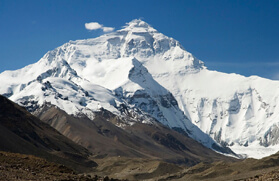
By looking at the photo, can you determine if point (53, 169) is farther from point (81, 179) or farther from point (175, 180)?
point (175, 180)

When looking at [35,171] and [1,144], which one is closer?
[35,171]

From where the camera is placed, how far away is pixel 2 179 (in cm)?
6175

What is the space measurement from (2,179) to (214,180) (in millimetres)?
66255

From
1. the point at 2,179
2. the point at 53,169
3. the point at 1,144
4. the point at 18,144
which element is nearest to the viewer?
the point at 2,179

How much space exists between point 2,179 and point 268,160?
84414 mm

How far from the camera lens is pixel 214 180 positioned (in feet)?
392

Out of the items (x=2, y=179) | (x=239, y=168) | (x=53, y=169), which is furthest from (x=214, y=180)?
(x=2, y=179)

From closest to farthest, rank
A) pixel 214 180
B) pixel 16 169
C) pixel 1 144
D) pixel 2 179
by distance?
pixel 2 179
pixel 16 169
pixel 214 180
pixel 1 144

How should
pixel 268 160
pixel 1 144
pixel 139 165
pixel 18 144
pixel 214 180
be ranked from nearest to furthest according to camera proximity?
1. pixel 214 180
2. pixel 268 160
3. pixel 1 144
4. pixel 18 144
5. pixel 139 165

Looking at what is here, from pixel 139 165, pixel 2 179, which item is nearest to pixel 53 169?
pixel 2 179

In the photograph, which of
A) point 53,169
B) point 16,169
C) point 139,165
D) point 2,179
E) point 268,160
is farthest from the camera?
point 139,165

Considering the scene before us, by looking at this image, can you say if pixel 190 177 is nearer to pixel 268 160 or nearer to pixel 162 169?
pixel 268 160

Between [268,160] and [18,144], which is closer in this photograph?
[268,160]

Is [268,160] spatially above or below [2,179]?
above
